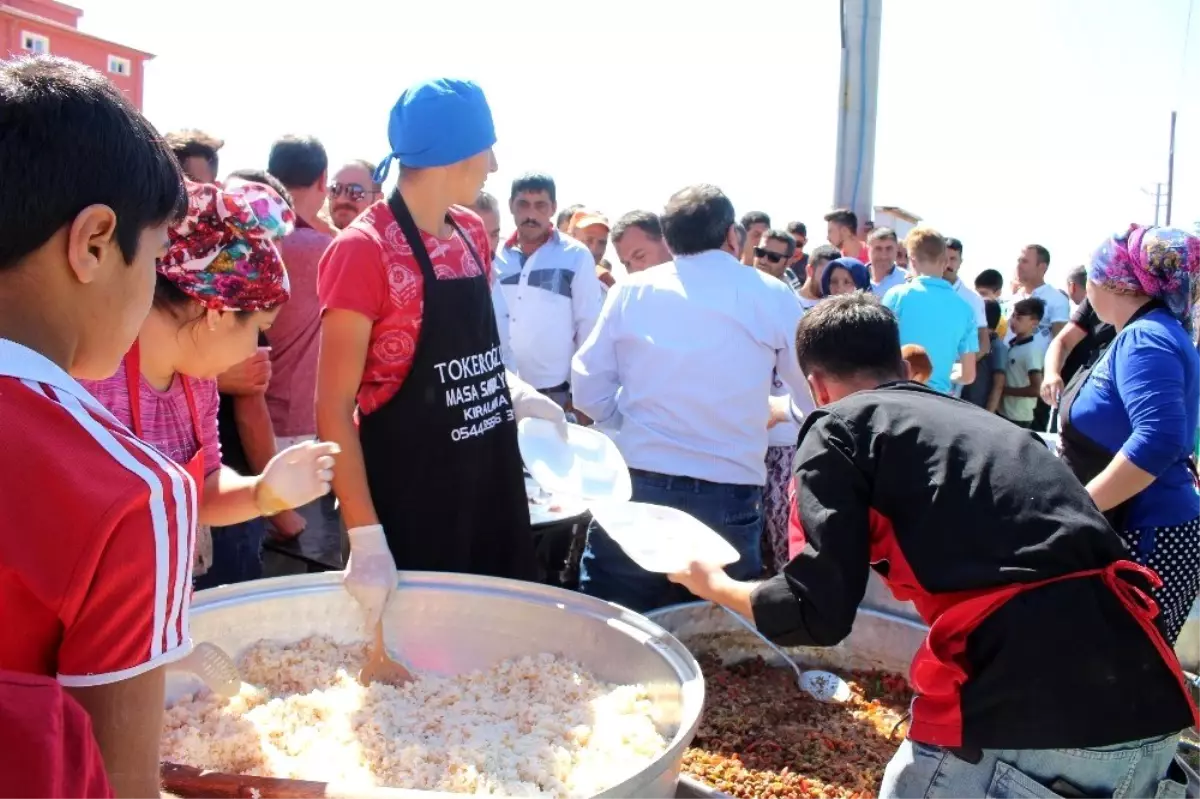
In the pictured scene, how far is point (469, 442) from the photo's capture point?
2.04 m

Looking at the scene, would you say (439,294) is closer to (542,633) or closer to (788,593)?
(542,633)

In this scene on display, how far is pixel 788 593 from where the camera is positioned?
1653 mm

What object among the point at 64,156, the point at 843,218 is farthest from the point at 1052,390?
the point at 843,218

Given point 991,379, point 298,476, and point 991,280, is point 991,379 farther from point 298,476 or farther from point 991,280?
point 298,476

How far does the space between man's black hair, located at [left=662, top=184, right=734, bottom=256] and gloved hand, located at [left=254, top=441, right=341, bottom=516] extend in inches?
61.8

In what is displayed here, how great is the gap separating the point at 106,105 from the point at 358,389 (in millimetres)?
1182

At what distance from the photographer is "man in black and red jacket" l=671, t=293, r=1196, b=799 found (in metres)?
1.49

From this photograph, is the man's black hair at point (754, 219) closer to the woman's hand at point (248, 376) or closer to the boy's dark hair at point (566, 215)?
the boy's dark hair at point (566, 215)

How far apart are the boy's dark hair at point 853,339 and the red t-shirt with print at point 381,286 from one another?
2.51ft

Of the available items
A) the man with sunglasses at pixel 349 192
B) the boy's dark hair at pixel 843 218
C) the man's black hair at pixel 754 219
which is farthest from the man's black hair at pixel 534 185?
the boy's dark hair at pixel 843 218

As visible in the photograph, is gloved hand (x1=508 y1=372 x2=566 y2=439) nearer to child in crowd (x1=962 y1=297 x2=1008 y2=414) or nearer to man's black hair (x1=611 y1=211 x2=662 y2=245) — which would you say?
man's black hair (x1=611 y1=211 x2=662 y2=245)

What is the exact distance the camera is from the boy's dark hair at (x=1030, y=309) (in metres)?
7.75

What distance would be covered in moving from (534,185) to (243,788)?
12.5 feet

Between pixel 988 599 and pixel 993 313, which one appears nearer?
pixel 988 599
